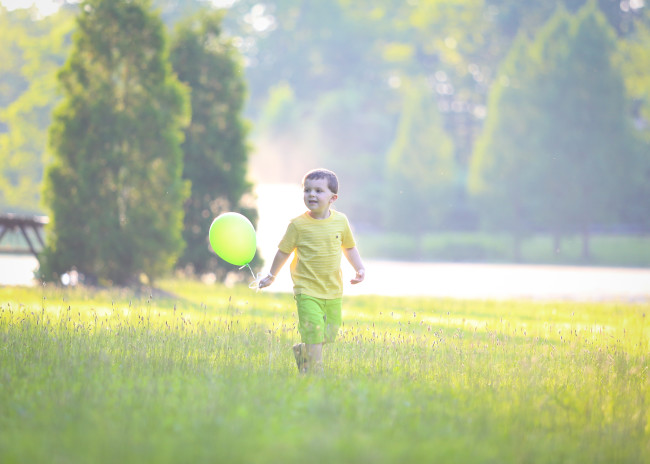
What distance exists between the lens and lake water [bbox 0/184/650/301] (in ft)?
52.1

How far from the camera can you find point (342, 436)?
3.85m

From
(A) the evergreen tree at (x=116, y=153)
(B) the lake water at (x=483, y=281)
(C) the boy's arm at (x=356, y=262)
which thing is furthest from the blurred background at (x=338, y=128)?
(C) the boy's arm at (x=356, y=262)

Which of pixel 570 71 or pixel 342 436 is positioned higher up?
pixel 570 71

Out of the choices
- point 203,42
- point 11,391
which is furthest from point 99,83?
point 11,391

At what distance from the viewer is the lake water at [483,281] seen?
52.1ft

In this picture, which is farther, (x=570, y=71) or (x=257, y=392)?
(x=570, y=71)

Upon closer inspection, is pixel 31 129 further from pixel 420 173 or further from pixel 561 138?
pixel 561 138

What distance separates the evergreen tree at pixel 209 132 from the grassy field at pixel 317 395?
680 cm

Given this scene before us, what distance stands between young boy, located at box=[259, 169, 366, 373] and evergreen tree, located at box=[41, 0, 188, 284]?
6789mm

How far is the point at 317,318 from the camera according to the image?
18.6 feet

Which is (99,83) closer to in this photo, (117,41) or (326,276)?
(117,41)

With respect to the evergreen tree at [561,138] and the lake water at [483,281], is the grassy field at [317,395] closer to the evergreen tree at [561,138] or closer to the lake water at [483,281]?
the lake water at [483,281]

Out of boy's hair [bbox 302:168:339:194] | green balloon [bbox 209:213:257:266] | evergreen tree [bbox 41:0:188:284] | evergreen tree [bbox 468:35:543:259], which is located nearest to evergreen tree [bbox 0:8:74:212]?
evergreen tree [bbox 468:35:543:259]

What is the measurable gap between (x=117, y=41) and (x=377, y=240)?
86.6ft
